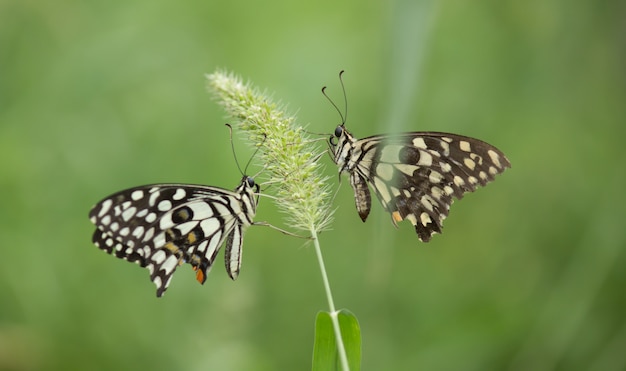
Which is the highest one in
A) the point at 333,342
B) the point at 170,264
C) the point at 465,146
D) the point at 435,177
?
the point at 465,146

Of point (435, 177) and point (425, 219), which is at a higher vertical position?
point (435, 177)

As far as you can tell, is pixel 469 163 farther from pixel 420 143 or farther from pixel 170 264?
pixel 170 264

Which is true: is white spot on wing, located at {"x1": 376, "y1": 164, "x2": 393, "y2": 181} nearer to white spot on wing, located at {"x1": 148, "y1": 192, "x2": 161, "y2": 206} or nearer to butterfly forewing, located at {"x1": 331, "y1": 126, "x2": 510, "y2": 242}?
butterfly forewing, located at {"x1": 331, "y1": 126, "x2": 510, "y2": 242}

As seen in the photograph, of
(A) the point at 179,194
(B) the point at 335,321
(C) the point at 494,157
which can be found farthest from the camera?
(A) the point at 179,194

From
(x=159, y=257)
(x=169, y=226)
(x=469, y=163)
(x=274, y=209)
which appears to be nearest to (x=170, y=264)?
(x=159, y=257)

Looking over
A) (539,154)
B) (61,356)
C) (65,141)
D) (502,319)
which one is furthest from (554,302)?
(65,141)

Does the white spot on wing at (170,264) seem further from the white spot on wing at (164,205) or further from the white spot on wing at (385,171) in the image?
the white spot on wing at (385,171)
